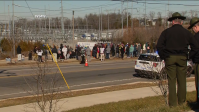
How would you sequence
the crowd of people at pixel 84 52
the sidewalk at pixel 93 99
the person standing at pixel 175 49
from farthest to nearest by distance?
1. the crowd of people at pixel 84 52
2. the sidewalk at pixel 93 99
3. the person standing at pixel 175 49

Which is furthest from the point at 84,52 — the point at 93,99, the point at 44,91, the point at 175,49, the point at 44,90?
the point at 175,49

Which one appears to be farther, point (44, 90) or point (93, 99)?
point (93, 99)

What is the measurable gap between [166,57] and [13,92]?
28.6ft

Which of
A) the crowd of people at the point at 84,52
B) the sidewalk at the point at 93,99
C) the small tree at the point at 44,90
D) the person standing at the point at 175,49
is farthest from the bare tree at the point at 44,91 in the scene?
the crowd of people at the point at 84,52

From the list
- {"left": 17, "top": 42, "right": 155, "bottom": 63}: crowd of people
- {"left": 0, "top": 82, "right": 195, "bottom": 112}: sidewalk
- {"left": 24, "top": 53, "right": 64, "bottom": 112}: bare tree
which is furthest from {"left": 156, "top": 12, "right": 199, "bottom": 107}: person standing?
{"left": 17, "top": 42, "right": 155, "bottom": 63}: crowd of people

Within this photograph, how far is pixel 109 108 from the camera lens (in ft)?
27.6

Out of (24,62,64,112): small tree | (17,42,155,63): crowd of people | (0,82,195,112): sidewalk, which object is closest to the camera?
(24,62,64,112): small tree

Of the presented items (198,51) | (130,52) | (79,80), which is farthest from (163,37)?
(130,52)

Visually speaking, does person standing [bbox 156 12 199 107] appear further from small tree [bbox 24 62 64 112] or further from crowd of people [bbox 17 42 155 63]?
crowd of people [bbox 17 42 155 63]

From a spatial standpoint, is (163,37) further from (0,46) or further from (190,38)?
(0,46)

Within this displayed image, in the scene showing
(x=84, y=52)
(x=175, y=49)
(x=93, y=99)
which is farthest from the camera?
(x=84, y=52)

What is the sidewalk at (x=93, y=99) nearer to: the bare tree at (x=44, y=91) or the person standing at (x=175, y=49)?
the bare tree at (x=44, y=91)

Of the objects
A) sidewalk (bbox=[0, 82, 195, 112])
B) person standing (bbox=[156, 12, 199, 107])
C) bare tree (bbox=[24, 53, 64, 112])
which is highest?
person standing (bbox=[156, 12, 199, 107])

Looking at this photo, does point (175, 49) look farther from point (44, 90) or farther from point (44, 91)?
point (44, 91)
